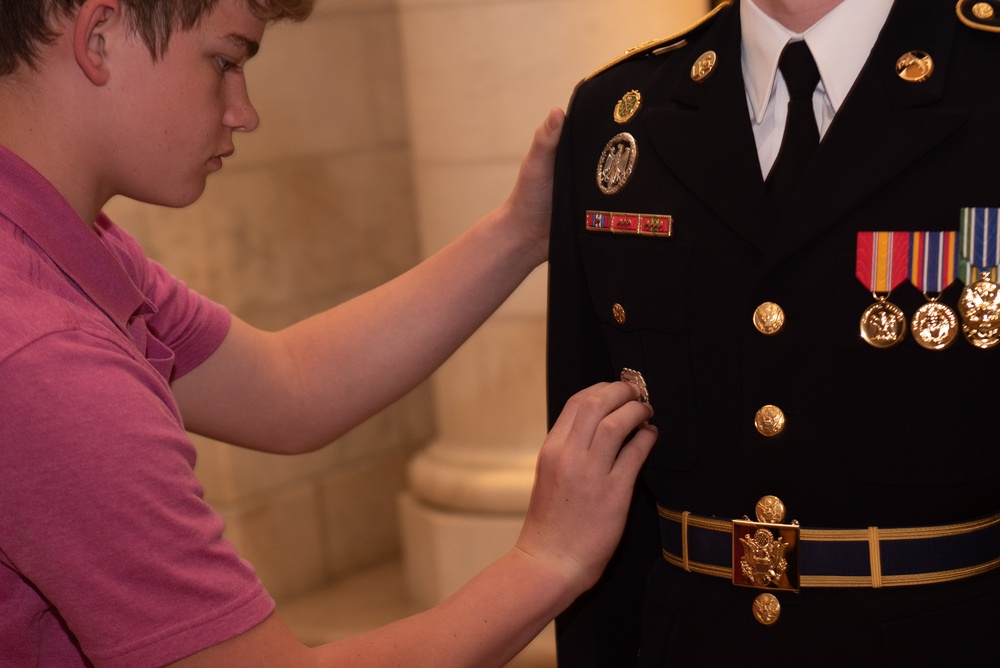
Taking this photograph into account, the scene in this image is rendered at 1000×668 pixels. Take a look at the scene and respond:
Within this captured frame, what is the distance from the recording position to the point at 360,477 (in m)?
3.81

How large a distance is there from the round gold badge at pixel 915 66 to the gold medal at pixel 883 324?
0.22 metres

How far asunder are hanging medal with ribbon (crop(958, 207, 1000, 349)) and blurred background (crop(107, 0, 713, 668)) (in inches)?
64.2

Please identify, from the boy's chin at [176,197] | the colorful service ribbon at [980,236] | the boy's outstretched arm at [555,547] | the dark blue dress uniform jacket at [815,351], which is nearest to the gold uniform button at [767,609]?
the dark blue dress uniform jacket at [815,351]

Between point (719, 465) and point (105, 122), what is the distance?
27.9 inches

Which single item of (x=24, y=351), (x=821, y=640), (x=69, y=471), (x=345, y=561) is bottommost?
(x=345, y=561)

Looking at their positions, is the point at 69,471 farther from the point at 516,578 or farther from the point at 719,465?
the point at 719,465

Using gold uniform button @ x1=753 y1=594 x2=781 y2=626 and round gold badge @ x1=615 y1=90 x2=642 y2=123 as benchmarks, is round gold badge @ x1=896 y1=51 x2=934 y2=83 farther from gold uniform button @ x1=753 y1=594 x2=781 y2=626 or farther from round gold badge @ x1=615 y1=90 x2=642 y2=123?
gold uniform button @ x1=753 y1=594 x2=781 y2=626

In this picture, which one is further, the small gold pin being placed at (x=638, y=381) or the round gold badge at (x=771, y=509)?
the small gold pin being placed at (x=638, y=381)

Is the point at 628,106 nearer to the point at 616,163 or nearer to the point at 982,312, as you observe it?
the point at 616,163

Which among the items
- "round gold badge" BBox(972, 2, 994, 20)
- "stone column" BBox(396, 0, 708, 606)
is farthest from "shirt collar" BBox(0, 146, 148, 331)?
"stone column" BBox(396, 0, 708, 606)

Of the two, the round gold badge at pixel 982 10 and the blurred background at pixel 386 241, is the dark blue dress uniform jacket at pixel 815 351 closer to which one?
the round gold badge at pixel 982 10

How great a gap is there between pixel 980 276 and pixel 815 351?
0.17 metres

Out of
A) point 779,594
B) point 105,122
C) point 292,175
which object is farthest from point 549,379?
point 292,175

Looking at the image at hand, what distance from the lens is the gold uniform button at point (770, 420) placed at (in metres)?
1.25
